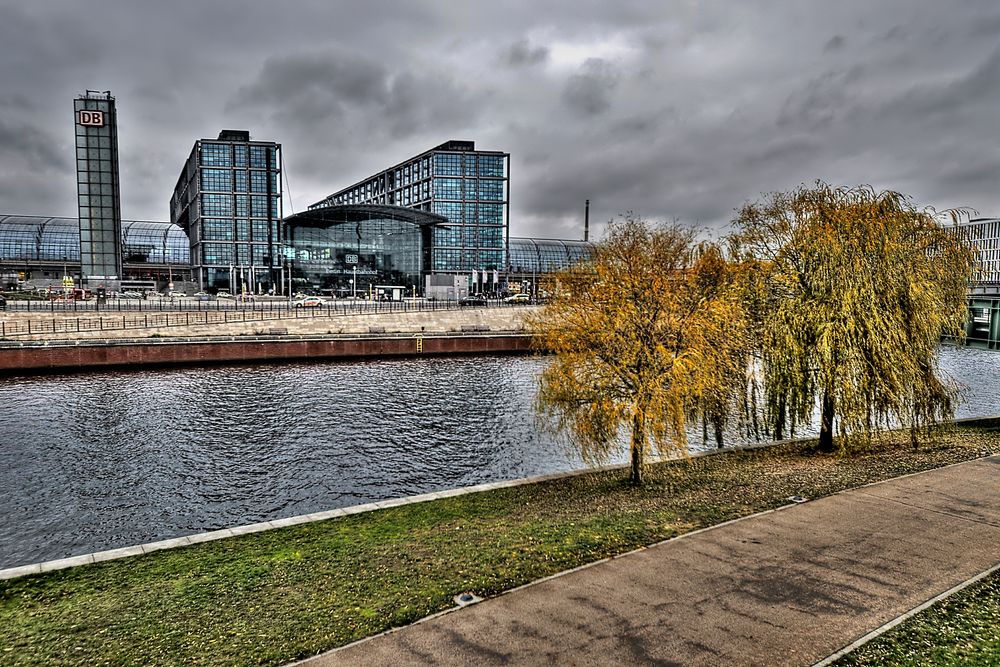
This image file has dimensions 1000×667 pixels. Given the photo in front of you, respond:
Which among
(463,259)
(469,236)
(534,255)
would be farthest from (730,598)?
(534,255)

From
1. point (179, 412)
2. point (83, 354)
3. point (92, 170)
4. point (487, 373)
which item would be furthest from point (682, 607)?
point (92, 170)

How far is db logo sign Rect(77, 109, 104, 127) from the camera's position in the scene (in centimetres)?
9744

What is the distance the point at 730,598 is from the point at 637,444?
7881 mm

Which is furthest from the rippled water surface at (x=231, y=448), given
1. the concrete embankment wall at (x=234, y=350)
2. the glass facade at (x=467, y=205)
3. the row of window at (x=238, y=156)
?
the glass facade at (x=467, y=205)

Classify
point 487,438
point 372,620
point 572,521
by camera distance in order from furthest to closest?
1. point 487,438
2. point 572,521
3. point 372,620

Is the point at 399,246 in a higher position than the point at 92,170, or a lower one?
lower

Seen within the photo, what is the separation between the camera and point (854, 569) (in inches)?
432

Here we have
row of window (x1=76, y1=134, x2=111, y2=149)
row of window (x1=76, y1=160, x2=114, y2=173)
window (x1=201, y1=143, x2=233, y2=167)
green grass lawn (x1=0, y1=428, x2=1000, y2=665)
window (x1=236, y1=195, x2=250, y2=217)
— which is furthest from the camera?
window (x1=236, y1=195, x2=250, y2=217)

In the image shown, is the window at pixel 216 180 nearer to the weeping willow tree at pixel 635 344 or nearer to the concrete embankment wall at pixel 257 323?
the concrete embankment wall at pixel 257 323

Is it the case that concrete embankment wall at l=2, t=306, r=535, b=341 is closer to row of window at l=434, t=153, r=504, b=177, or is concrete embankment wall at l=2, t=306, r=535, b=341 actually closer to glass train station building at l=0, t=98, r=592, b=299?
glass train station building at l=0, t=98, r=592, b=299

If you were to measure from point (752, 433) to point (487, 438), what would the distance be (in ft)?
39.5

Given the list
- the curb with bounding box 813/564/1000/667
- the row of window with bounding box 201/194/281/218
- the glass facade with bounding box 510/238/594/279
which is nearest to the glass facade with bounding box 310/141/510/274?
the glass facade with bounding box 510/238/594/279

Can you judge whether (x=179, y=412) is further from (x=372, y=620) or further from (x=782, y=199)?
(x=782, y=199)

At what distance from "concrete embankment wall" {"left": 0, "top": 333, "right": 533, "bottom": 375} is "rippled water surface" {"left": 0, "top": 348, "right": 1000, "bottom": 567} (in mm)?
3797
